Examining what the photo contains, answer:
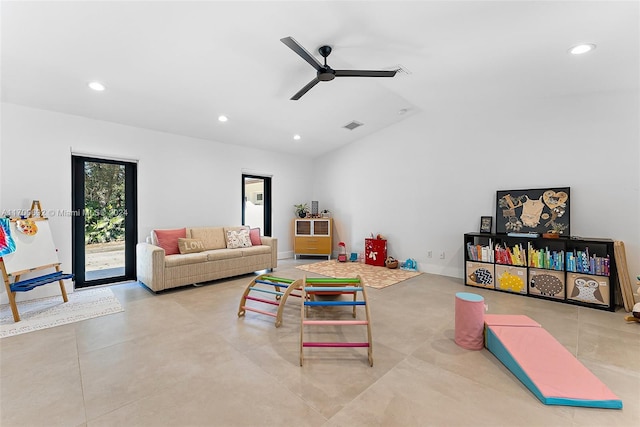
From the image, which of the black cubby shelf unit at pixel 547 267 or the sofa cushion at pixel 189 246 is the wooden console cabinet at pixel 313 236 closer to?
the sofa cushion at pixel 189 246

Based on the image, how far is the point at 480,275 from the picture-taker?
423 centimetres

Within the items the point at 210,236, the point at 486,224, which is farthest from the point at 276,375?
the point at 486,224

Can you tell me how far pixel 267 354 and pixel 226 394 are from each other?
1.72 feet

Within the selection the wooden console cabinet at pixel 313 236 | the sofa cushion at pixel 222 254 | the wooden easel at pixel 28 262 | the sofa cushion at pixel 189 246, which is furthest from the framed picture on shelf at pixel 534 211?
the wooden easel at pixel 28 262

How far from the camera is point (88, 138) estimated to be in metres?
4.13

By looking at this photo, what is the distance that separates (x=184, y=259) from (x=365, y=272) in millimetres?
3095

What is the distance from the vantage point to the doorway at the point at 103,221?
164 inches

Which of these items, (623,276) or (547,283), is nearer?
(623,276)

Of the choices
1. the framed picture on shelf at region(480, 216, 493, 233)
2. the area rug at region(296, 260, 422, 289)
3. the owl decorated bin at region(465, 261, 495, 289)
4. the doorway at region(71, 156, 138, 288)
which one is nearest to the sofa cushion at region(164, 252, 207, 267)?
the doorway at region(71, 156, 138, 288)

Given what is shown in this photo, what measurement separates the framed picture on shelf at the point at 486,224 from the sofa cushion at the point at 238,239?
13.3 feet

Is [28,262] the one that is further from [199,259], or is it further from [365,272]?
[365,272]

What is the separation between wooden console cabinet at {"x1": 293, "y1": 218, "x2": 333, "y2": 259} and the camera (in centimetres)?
664

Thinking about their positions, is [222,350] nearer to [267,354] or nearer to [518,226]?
[267,354]

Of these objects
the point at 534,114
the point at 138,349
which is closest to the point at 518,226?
the point at 534,114
